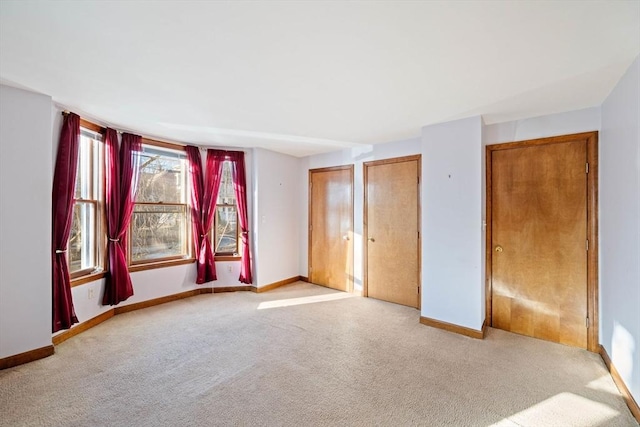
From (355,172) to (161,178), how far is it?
299 centimetres

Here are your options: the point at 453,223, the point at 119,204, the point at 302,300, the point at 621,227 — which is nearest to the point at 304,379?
the point at 302,300

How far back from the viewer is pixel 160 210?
4168 mm

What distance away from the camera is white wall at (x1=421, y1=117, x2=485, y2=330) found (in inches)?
119

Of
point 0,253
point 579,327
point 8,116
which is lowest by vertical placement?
point 579,327

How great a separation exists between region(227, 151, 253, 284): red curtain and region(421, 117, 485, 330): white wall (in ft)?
9.02

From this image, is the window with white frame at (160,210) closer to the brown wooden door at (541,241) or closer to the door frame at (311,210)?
the door frame at (311,210)

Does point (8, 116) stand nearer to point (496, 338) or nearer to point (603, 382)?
point (496, 338)

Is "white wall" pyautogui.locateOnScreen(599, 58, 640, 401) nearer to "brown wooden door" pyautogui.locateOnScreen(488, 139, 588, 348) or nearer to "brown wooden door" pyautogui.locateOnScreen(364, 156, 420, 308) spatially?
"brown wooden door" pyautogui.locateOnScreen(488, 139, 588, 348)

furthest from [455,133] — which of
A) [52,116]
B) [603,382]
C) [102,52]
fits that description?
[52,116]

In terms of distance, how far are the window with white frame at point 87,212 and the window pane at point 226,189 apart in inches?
63.7

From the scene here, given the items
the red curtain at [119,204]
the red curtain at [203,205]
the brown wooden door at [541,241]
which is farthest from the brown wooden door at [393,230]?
the red curtain at [119,204]

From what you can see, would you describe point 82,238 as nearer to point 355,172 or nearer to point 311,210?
point 311,210

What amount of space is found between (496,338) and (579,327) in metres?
0.78

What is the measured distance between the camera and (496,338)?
302cm
